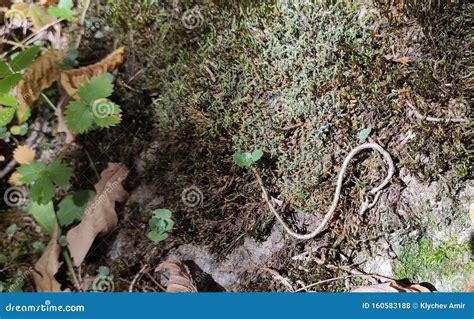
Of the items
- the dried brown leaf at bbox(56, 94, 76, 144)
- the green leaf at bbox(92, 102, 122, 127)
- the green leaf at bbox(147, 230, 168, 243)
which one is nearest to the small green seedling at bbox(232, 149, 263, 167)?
the green leaf at bbox(147, 230, 168, 243)

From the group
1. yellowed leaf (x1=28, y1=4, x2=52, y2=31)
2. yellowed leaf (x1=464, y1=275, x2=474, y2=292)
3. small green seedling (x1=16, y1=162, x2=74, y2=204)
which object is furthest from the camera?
yellowed leaf (x1=28, y1=4, x2=52, y2=31)

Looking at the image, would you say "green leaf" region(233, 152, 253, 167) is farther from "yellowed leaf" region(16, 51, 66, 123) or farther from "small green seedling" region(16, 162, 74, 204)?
"yellowed leaf" region(16, 51, 66, 123)

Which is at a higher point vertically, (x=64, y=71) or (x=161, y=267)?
(x=64, y=71)

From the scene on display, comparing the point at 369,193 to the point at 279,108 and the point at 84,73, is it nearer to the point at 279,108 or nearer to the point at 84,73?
the point at 279,108

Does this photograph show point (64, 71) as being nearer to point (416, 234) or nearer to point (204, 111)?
point (204, 111)

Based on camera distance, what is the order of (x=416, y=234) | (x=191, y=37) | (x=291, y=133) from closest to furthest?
(x=416, y=234) → (x=291, y=133) → (x=191, y=37)

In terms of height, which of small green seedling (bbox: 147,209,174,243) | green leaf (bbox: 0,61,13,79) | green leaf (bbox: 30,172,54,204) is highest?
green leaf (bbox: 0,61,13,79)

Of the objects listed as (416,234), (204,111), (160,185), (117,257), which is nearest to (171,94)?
(204,111)
